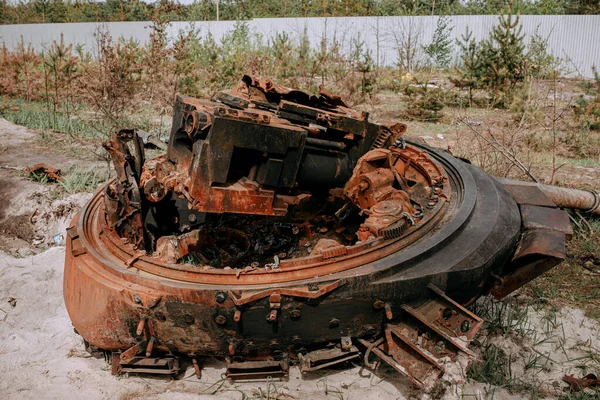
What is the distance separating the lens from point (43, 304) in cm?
436

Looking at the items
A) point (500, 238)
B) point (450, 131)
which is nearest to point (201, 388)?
point (500, 238)

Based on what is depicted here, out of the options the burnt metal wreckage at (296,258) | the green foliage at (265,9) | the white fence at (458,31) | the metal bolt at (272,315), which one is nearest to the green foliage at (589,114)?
the burnt metal wreckage at (296,258)

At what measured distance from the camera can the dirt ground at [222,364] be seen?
3.12 m

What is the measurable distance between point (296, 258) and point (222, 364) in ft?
3.14

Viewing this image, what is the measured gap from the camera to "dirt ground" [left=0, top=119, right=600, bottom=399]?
312 cm

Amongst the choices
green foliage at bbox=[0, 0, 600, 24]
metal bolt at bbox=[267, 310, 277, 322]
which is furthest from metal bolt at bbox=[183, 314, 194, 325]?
green foliage at bbox=[0, 0, 600, 24]

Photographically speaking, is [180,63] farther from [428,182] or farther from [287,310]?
[287,310]

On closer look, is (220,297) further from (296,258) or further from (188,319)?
(296,258)

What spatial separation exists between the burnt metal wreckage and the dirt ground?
0.50 ft

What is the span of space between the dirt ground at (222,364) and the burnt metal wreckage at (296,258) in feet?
0.50

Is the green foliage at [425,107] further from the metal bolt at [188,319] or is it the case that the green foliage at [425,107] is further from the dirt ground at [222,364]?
the metal bolt at [188,319]

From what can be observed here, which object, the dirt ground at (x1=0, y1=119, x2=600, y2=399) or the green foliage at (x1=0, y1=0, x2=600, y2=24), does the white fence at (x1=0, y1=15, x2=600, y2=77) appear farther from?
the dirt ground at (x1=0, y1=119, x2=600, y2=399)

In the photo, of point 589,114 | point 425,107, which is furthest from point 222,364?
point 589,114

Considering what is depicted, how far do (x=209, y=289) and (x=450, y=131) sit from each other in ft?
26.7
